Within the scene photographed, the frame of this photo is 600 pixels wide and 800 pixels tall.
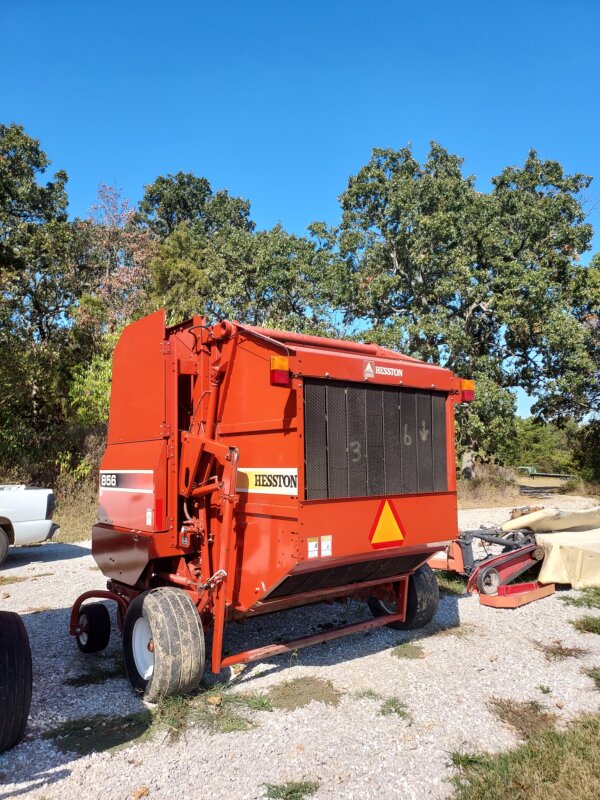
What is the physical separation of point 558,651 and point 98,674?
166 inches

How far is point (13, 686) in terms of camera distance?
3719 millimetres

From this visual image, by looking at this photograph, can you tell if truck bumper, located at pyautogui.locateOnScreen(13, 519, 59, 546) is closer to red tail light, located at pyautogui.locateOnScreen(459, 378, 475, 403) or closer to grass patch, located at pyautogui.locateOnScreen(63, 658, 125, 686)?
grass patch, located at pyautogui.locateOnScreen(63, 658, 125, 686)

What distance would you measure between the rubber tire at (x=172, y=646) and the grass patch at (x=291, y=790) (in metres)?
1.16

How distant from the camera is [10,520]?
10.3 m

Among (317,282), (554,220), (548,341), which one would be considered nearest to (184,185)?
(317,282)

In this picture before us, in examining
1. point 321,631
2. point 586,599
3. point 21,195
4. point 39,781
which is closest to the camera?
point 39,781

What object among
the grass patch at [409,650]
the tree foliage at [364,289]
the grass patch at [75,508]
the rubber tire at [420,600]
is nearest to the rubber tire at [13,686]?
the grass patch at [409,650]

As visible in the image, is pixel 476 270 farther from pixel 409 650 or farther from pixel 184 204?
pixel 184 204

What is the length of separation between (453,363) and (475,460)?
576 cm

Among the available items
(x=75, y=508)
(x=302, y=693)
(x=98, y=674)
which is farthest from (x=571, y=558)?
(x=75, y=508)

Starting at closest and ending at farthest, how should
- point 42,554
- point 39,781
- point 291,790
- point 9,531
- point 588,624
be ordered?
point 291,790, point 39,781, point 588,624, point 9,531, point 42,554

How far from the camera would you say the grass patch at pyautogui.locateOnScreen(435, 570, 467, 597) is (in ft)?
26.0

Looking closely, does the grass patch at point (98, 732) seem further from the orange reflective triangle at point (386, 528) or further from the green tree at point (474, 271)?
the green tree at point (474, 271)

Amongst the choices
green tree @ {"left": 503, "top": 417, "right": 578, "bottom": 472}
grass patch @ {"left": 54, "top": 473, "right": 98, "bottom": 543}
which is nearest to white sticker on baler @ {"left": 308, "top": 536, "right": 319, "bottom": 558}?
grass patch @ {"left": 54, "top": 473, "right": 98, "bottom": 543}
